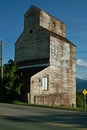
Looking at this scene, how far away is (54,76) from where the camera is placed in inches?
2101

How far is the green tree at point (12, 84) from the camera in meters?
44.2

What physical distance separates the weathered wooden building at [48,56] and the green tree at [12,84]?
10.9ft

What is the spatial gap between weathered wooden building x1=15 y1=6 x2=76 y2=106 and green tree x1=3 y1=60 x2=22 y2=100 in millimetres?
3317

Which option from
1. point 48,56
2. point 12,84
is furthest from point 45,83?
point 12,84

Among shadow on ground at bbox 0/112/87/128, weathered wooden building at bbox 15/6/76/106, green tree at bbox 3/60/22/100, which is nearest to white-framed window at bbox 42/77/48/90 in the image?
weathered wooden building at bbox 15/6/76/106

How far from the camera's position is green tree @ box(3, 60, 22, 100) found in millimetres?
44219

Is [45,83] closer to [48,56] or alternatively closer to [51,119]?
[48,56]

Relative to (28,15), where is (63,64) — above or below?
below

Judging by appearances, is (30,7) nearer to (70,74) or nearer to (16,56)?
(16,56)

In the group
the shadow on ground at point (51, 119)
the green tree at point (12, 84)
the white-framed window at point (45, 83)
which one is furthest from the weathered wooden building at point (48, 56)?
the shadow on ground at point (51, 119)

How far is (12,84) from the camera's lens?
44.2 m

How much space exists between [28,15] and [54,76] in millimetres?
12754

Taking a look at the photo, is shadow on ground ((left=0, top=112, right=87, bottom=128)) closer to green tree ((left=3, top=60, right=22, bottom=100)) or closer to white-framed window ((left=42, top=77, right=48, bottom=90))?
green tree ((left=3, top=60, right=22, bottom=100))


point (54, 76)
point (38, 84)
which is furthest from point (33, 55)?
point (38, 84)
